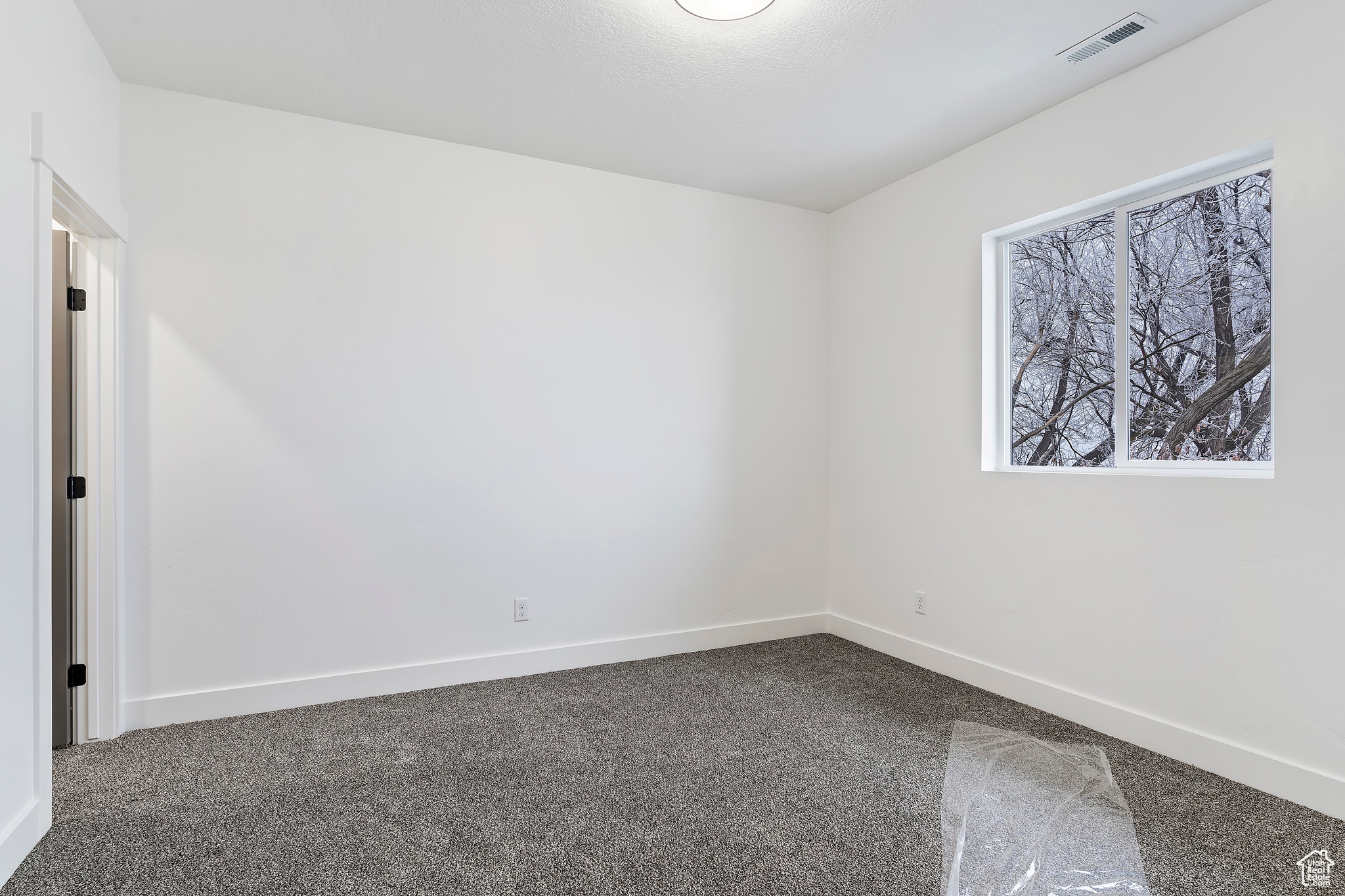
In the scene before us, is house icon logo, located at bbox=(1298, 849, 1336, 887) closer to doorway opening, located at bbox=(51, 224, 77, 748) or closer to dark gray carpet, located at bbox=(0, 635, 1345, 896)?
dark gray carpet, located at bbox=(0, 635, 1345, 896)

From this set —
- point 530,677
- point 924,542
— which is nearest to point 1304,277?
point 924,542

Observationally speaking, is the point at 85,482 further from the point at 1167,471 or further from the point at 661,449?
the point at 1167,471

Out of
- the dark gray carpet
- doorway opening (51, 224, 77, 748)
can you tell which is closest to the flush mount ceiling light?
doorway opening (51, 224, 77, 748)

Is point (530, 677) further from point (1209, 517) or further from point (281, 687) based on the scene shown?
point (1209, 517)

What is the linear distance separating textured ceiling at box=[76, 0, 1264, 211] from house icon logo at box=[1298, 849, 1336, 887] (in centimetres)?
263

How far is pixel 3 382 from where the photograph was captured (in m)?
1.87

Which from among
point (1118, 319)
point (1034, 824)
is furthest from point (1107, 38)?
point (1034, 824)

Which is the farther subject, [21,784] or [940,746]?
[940,746]

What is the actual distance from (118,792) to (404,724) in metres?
0.93

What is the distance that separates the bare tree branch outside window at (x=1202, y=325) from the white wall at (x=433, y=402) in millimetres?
1858

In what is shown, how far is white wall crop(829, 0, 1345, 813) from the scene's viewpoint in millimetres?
2250

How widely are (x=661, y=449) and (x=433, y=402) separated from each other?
4.07 ft

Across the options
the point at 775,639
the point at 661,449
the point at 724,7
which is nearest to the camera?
the point at 724,7

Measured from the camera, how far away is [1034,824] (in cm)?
209
